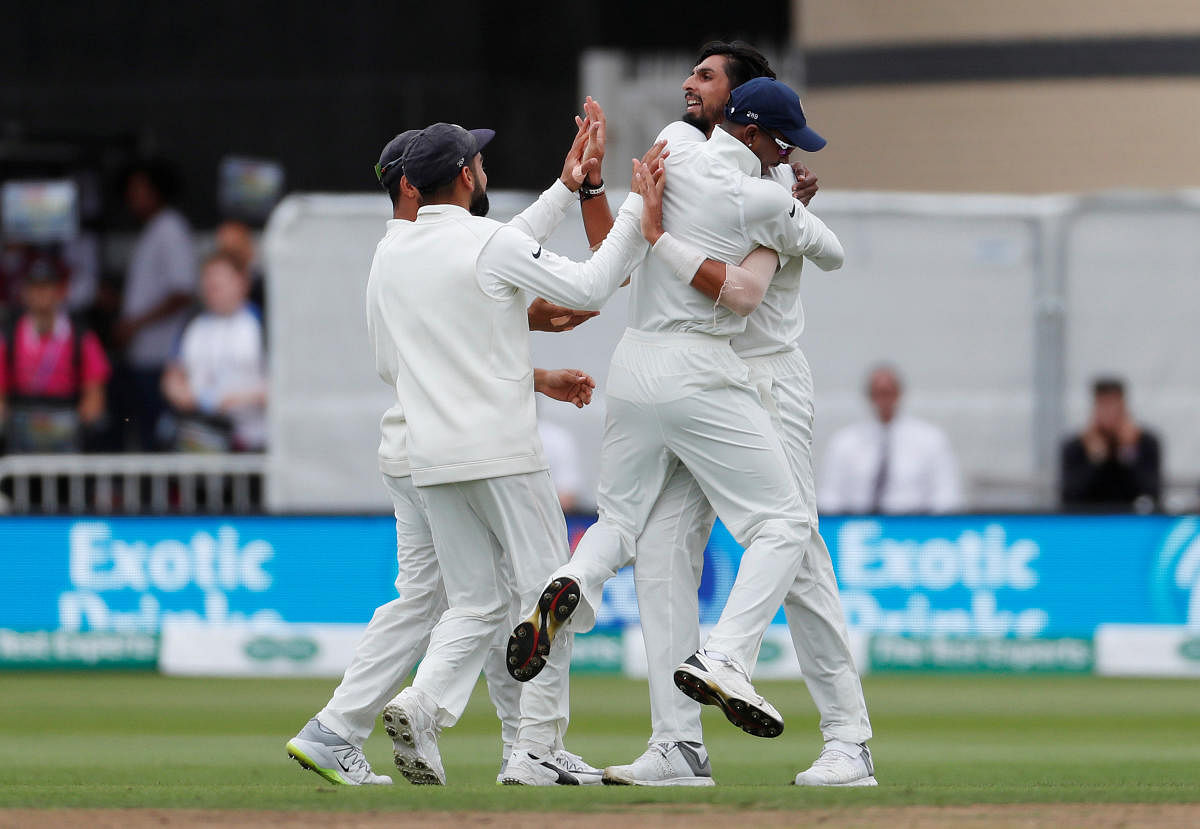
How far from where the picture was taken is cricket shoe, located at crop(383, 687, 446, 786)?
6.82 meters

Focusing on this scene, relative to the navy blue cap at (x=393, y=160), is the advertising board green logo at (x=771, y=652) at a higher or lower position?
lower

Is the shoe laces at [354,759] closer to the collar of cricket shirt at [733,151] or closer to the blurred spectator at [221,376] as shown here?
the collar of cricket shirt at [733,151]

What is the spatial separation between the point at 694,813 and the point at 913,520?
6.53 m

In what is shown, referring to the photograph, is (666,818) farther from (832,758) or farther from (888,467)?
(888,467)

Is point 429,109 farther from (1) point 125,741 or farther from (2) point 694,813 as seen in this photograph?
(2) point 694,813

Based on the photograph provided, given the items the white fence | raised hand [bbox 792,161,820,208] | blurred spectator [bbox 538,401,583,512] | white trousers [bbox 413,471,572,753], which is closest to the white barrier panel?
the white fence

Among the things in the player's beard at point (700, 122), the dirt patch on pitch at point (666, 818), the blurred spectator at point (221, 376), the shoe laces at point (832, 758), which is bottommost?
the shoe laces at point (832, 758)

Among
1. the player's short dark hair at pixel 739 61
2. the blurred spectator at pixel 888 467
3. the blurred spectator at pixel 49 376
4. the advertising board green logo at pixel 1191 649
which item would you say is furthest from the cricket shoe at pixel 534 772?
the blurred spectator at pixel 49 376

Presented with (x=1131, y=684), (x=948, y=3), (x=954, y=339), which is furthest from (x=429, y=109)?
(x=1131, y=684)

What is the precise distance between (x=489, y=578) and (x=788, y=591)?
977 millimetres

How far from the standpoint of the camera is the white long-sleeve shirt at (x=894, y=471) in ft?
42.3

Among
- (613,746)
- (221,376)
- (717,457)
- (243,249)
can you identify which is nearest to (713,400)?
(717,457)

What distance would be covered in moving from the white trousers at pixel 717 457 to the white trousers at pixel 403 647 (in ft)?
2.01

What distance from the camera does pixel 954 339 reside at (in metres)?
13.6
